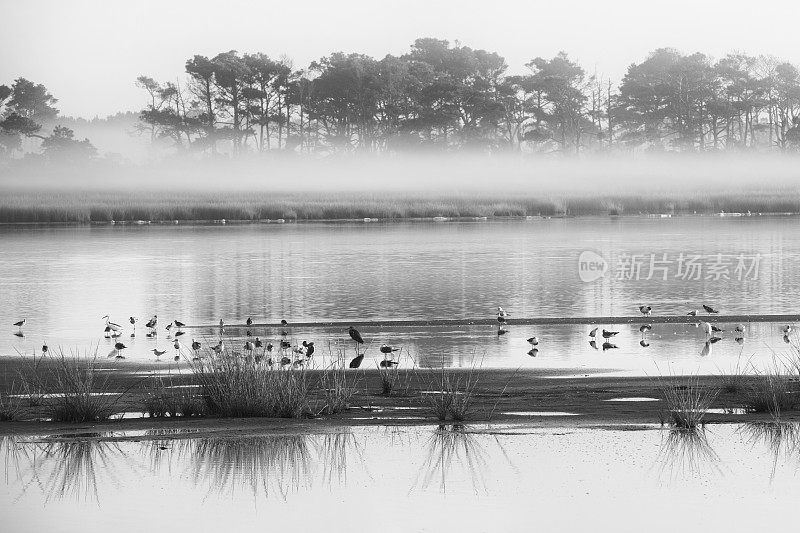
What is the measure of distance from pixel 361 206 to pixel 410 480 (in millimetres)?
62900

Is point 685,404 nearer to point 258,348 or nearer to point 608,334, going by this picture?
point 608,334

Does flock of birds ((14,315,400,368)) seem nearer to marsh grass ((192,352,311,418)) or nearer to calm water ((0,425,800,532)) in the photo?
marsh grass ((192,352,311,418))

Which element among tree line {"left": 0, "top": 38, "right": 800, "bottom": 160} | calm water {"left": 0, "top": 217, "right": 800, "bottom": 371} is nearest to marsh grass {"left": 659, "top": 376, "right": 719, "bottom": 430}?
calm water {"left": 0, "top": 217, "right": 800, "bottom": 371}

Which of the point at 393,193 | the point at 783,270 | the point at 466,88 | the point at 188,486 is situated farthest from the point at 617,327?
the point at 466,88

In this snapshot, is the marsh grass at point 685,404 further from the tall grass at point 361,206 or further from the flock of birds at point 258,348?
the tall grass at point 361,206

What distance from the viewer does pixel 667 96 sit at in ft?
315

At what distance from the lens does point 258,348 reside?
46.6 feet

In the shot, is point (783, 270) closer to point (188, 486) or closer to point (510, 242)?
point (510, 242)

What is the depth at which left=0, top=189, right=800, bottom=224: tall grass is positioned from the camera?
6794 centimetres

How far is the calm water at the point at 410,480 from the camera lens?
24.1ft

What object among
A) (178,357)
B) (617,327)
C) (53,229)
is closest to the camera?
(178,357)

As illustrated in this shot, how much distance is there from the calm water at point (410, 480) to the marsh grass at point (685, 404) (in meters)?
0.17

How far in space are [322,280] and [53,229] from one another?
3515cm

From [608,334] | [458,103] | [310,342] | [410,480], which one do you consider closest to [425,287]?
[608,334]
